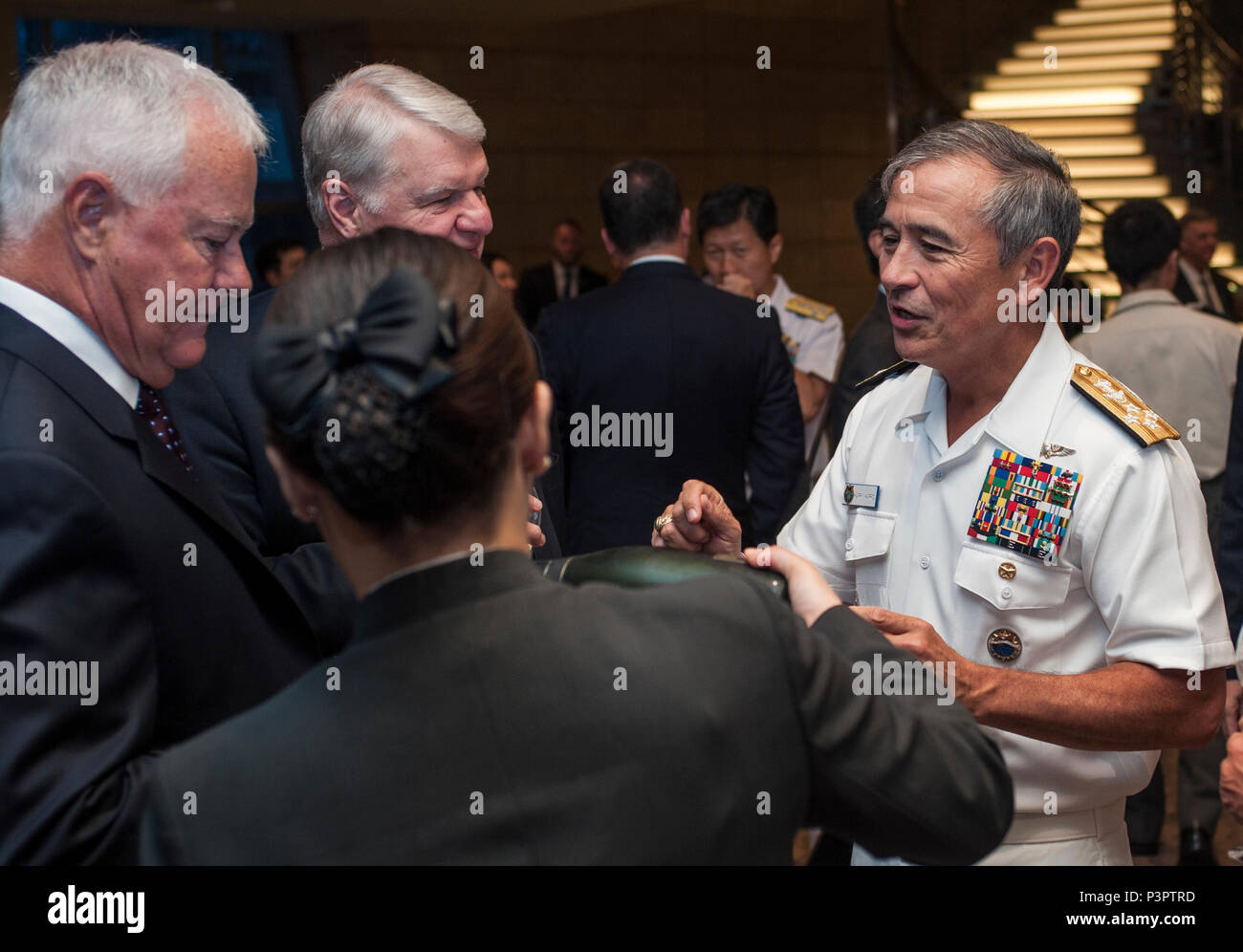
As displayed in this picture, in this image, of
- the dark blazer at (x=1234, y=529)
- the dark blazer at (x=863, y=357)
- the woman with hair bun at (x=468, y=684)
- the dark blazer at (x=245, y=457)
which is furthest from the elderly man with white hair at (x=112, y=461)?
the dark blazer at (x=863, y=357)

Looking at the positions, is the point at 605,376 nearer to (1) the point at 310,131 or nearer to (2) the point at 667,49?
(1) the point at 310,131

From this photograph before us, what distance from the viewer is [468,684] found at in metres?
0.93

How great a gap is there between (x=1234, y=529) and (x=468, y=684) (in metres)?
2.11

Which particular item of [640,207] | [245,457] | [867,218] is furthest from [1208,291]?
[245,457]

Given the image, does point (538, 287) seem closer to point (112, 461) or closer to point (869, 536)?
point (869, 536)

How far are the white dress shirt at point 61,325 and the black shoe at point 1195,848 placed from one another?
3.44 metres

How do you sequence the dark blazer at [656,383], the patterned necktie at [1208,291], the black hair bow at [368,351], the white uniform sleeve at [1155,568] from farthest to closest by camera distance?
the patterned necktie at [1208,291] < the dark blazer at [656,383] < the white uniform sleeve at [1155,568] < the black hair bow at [368,351]

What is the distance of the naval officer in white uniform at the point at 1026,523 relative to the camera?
1.57 meters

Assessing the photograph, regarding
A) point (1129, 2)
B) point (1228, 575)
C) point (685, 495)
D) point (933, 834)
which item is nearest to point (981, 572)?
point (685, 495)

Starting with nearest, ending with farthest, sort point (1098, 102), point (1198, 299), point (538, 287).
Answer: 1. point (1198, 299)
2. point (538, 287)
3. point (1098, 102)

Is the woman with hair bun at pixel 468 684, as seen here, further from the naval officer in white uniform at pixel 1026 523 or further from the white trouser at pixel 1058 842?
the white trouser at pixel 1058 842

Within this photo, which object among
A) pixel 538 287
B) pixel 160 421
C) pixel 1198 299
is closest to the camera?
pixel 160 421

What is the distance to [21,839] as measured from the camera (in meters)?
1.04

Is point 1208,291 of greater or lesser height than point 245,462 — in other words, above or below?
above
